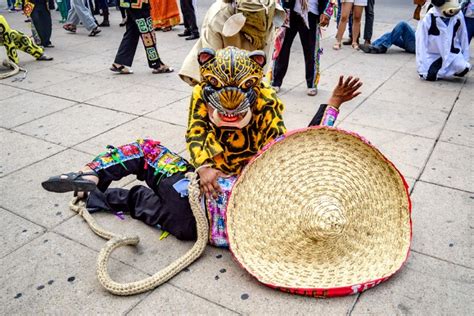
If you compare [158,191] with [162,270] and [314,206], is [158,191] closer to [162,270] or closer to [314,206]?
[162,270]

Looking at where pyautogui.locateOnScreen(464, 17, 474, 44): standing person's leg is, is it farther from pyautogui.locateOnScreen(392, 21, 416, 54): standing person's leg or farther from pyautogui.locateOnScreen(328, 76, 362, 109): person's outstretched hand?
pyautogui.locateOnScreen(328, 76, 362, 109): person's outstretched hand

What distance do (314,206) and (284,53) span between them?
3459 mm

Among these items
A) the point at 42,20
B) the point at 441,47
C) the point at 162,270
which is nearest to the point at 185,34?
the point at 42,20

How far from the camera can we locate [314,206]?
2.28 metres

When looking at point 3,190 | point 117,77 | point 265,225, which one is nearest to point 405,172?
point 265,225

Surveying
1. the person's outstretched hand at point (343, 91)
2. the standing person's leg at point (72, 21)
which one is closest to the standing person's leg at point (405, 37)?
the person's outstretched hand at point (343, 91)

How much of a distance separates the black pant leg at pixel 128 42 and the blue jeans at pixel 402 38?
3.91 metres

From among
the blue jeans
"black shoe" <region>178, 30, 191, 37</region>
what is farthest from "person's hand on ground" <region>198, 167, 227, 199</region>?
"black shoe" <region>178, 30, 191, 37</region>

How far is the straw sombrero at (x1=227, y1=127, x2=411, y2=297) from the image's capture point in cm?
231

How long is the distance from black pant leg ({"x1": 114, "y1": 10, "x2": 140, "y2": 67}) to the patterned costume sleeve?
4.01 meters

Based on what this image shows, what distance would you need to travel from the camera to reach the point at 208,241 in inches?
107

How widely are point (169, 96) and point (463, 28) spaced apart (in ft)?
12.7

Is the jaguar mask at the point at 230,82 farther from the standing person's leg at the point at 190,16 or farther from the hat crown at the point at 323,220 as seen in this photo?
the standing person's leg at the point at 190,16

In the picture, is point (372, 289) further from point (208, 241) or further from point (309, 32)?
point (309, 32)
